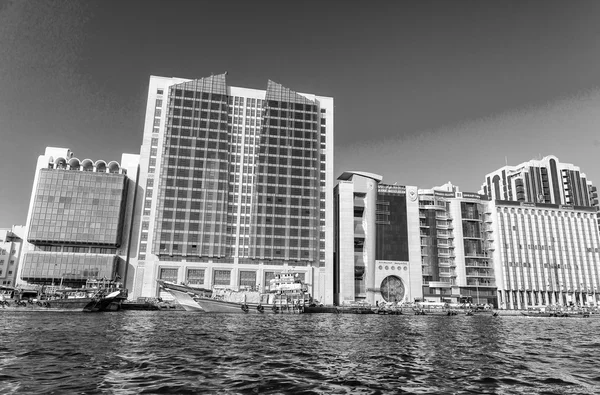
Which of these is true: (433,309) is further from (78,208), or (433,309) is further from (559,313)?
(78,208)

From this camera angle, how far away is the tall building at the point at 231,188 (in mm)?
139125

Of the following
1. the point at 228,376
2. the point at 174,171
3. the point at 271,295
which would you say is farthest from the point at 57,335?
the point at 174,171

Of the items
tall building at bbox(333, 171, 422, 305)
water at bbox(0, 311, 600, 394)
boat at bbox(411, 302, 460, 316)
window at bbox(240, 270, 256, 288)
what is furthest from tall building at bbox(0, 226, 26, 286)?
water at bbox(0, 311, 600, 394)

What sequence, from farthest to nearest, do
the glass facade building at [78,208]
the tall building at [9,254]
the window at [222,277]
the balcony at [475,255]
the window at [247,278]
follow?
the balcony at [475,255] → the tall building at [9,254] → the window at [247,278] → the window at [222,277] → the glass facade building at [78,208]

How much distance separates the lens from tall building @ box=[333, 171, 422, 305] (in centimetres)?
14650


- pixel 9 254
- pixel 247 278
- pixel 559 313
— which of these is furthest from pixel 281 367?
pixel 9 254

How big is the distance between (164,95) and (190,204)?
4463 centimetres

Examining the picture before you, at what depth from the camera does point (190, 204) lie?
143250 mm

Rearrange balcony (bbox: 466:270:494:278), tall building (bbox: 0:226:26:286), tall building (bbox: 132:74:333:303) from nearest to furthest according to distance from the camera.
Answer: tall building (bbox: 132:74:333:303) → tall building (bbox: 0:226:26:286) → balcony (bbox: 466:270:494:278)

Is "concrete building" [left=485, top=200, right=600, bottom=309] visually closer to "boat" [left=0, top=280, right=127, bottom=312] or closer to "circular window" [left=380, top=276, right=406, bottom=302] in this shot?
"circular window" [left=380, top=276, right=406, bottom=302]

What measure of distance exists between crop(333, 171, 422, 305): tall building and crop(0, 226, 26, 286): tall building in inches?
4398

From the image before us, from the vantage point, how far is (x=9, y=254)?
480 ft

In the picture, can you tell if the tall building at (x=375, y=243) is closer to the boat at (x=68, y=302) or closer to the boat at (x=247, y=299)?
the boat at (x=247, y=299)

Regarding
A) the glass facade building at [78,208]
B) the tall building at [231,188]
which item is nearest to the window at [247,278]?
the tall building at [231,188]
